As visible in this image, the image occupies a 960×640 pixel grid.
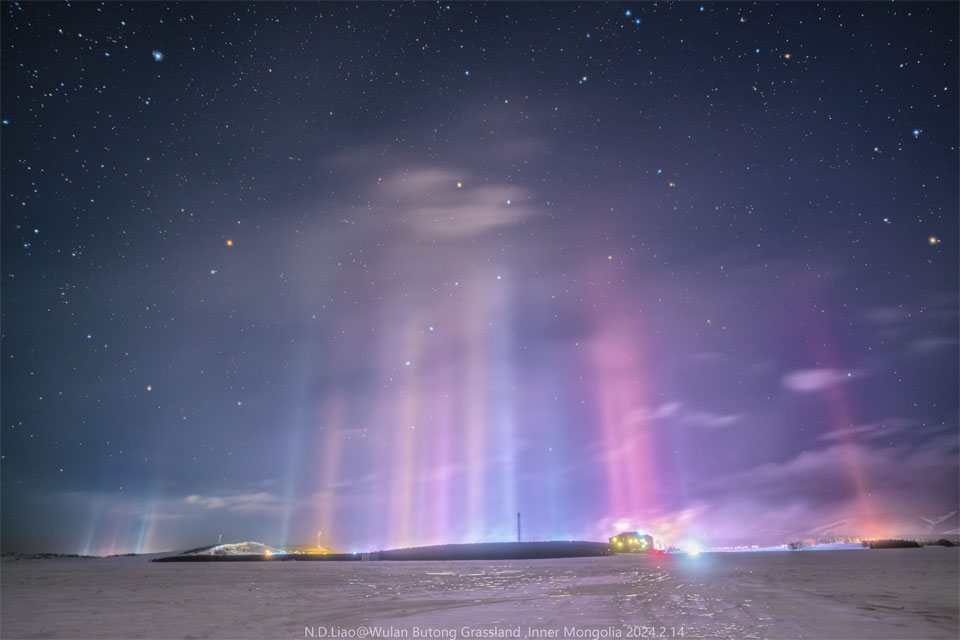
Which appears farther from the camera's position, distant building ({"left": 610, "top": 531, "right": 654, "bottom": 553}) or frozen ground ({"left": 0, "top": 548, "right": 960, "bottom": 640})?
distant building ({"left": 610, "top": 531, "right": 654, "bottom": 553})

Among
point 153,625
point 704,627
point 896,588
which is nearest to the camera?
point 704,627

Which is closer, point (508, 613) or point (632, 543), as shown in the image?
point (508, 613)

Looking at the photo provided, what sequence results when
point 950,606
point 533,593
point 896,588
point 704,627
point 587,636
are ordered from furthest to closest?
point 896,588 < point 533,593 < point 950,606 < point 704,627 < point 587,636

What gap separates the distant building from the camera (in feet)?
502

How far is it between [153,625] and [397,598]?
312 inches

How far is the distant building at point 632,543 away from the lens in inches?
6019

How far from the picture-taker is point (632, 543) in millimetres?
153625

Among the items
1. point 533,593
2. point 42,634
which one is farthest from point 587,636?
point 42,634

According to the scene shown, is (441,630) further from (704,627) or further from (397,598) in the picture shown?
(397,598)

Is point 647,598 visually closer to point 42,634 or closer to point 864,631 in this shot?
point 864,631

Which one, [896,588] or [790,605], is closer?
[790,605]

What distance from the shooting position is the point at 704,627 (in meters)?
11.5

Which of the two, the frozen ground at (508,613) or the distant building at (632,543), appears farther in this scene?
the distant building at (632,543)

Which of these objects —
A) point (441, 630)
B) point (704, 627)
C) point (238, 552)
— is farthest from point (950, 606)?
point (238, 552)
